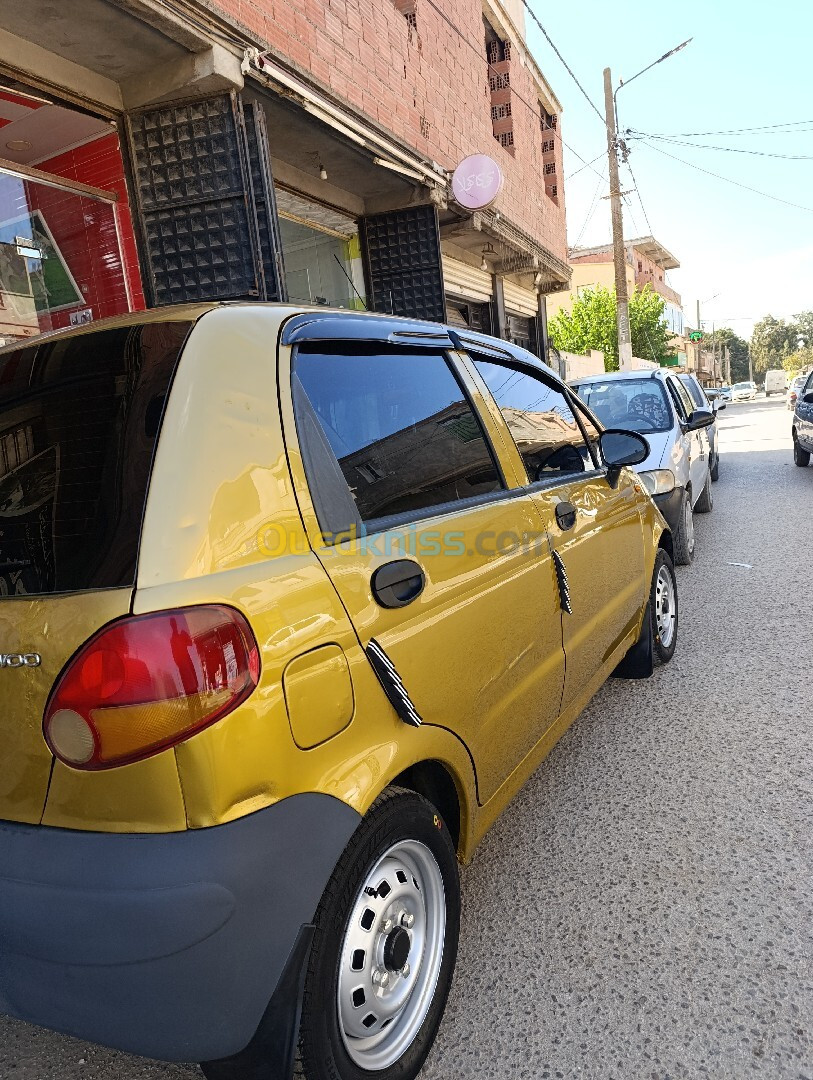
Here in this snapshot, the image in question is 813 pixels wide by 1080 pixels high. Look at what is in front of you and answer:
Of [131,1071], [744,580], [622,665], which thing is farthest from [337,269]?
[131,1071]

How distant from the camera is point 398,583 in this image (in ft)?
5.87

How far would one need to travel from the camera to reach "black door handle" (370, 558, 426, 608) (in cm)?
173

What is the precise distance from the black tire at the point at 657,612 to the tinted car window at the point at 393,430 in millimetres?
2008

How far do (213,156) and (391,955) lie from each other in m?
5.92

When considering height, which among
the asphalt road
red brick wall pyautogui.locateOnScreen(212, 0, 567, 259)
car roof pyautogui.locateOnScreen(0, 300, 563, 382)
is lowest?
the asphalt road

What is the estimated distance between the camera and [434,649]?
189 centimetres

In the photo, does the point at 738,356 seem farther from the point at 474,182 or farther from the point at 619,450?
the point at 619,450

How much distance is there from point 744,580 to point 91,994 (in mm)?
5823

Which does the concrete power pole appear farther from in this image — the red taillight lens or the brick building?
the red taillight lens

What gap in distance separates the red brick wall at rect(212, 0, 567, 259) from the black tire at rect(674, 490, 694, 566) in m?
4.92

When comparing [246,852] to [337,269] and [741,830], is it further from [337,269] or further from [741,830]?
[337,269]

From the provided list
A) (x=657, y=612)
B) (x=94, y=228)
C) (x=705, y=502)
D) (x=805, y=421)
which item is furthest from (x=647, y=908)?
(x=805, y=421)

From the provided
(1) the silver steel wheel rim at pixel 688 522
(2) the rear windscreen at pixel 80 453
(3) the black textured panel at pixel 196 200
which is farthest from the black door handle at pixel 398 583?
(1) the silver steel wheel rim at pixel 688 522

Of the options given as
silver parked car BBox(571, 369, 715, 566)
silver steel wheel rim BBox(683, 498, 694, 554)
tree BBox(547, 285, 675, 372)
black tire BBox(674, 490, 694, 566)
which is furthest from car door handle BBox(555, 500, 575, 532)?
tree BBox(547, 285, 675, 372)
